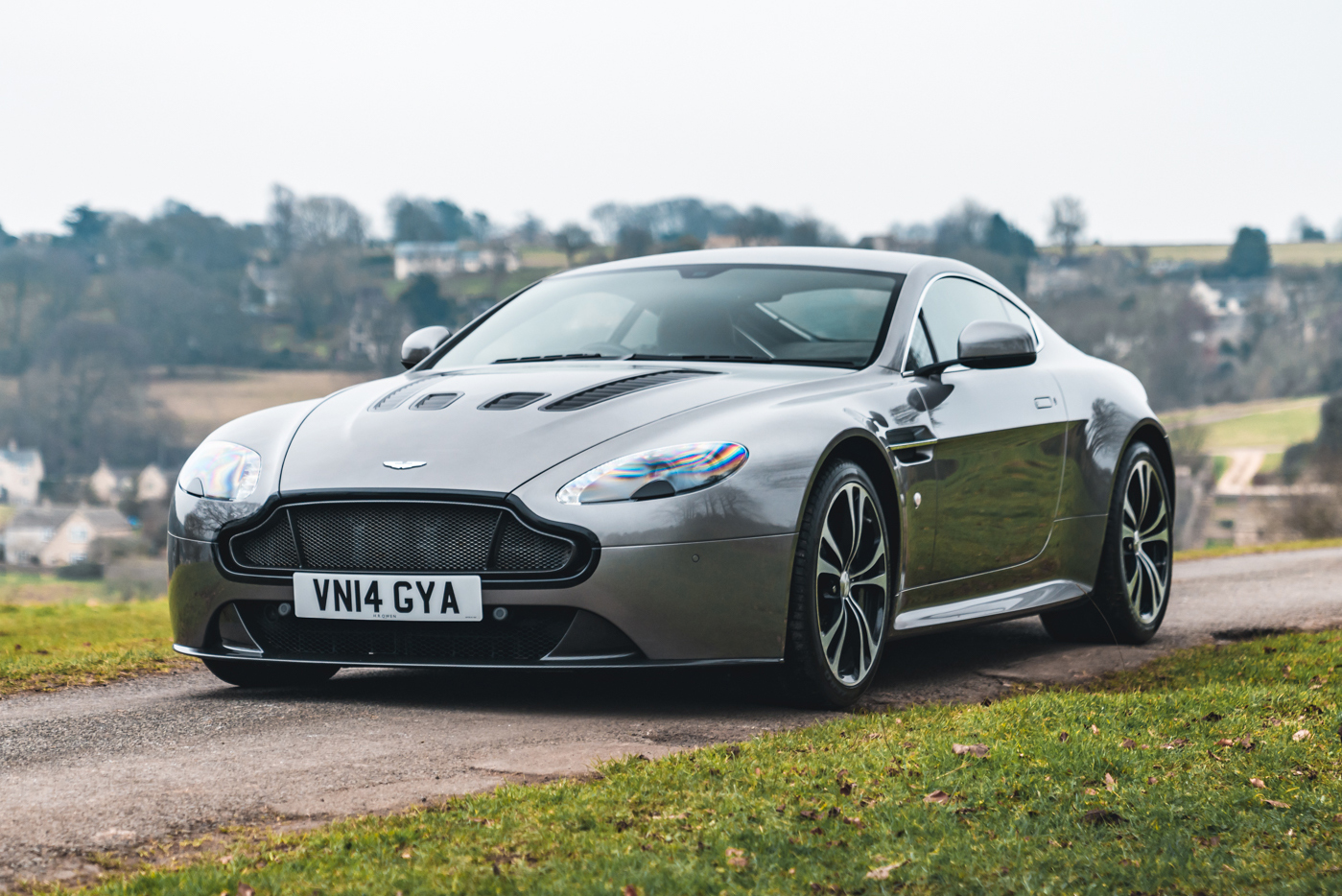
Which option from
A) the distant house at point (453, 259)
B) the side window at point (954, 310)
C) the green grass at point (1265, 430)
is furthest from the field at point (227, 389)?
the side window at point (954, 310)

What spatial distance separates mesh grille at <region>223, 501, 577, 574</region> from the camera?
462 cm

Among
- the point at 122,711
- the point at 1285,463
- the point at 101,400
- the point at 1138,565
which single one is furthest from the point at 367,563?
the point at 101,400

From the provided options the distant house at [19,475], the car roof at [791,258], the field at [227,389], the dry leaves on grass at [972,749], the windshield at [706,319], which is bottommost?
the distant house at [19,475]

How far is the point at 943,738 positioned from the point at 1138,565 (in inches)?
132

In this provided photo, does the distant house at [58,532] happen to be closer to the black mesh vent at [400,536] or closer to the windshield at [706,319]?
the windshield at [706,319]

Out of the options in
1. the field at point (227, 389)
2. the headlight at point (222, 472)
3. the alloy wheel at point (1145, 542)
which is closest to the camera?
the headlight at point (222, 472)

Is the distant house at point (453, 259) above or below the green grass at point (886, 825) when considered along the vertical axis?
above

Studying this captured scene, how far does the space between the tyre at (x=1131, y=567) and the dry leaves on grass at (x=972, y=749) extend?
119 inches

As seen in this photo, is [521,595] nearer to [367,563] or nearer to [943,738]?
[367,563]

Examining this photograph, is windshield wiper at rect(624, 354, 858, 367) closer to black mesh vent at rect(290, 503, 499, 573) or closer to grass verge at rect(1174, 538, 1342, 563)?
black mesh vent at rect(290, 503, 499, 573)

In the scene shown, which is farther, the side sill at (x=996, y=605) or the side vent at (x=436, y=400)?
the side sill at (x=996, y=605)

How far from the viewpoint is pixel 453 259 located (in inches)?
3524

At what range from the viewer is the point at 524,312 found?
6566 millimetres

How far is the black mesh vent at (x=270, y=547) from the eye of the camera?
4867 millimetres
